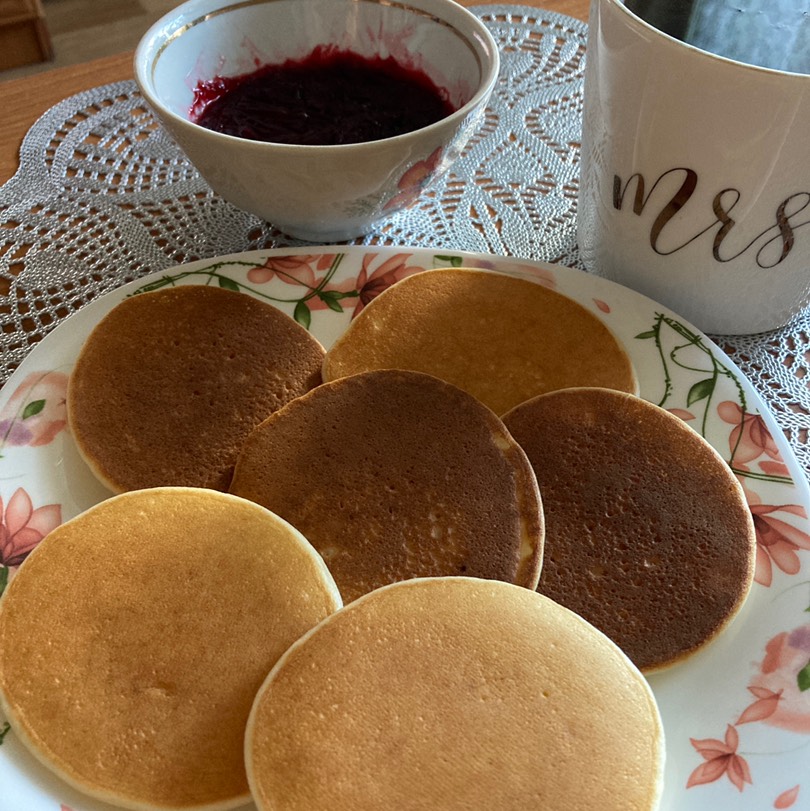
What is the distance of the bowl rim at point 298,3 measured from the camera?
781 millimetres

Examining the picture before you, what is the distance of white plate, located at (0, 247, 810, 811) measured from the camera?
583mm

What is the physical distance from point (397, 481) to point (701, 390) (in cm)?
32

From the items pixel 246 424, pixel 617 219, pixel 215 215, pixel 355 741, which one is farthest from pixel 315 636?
pixel 215 215

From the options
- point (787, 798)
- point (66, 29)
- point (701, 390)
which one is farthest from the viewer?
point (66, 29)

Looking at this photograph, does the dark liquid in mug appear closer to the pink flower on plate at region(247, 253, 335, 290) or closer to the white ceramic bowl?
the white ceramic bowl

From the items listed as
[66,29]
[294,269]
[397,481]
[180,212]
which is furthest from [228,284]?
[66,29]

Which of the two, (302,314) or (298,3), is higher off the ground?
(298,3)

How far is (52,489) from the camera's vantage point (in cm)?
72

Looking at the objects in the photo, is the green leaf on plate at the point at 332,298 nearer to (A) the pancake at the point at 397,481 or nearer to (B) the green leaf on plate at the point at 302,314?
(B) the green leaf on plate at the point at 302,314

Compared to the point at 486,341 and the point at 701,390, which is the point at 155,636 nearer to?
the point at 486,341

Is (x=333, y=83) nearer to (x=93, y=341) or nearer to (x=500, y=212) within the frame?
(x=500, y=212)

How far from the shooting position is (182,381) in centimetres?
77

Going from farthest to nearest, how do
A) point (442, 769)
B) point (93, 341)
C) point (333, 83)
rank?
point (333, 83)
point (93, 341)
point (442, 769)

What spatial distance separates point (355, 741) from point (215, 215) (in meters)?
0.68
